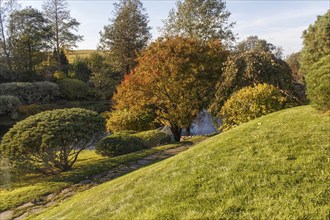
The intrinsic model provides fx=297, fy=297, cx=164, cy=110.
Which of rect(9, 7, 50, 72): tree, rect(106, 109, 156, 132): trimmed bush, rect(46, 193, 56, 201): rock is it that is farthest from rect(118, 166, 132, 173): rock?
rect(9, 7, 50, 72): tree

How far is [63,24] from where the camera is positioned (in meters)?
40.3

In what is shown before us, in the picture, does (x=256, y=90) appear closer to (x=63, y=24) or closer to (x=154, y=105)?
(x=154, y=105)

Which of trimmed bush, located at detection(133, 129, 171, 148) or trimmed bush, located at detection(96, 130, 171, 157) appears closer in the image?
trimmed bush, located at detection(96, 130, 171, 157)

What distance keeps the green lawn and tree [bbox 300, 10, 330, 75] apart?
9434mm

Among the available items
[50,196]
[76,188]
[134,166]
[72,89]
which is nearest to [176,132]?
[134,166]

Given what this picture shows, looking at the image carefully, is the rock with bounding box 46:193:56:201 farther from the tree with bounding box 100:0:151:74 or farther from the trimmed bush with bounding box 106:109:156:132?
the tree with bounding box 100:0:151:74

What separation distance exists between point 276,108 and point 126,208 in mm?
8922

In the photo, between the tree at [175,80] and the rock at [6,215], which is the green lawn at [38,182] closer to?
the rock at [6,215]

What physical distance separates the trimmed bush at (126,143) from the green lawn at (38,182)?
148 cm

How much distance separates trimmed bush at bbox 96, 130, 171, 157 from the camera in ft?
45.3

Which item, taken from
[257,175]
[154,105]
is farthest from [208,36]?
[257,175]

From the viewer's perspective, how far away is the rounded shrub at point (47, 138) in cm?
1021

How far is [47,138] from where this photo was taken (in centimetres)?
1009

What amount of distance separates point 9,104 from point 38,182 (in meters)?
18.2
